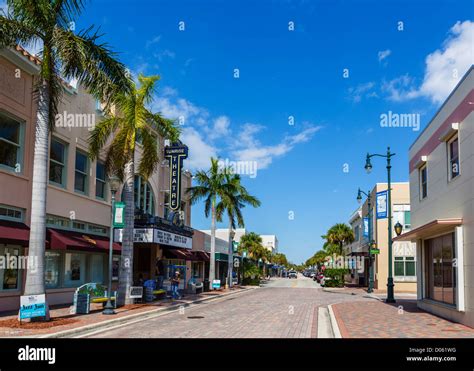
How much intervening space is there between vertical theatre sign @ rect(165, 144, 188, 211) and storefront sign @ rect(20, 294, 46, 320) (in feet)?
47.5

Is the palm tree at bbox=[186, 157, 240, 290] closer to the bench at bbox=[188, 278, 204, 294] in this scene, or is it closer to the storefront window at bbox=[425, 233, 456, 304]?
the bench at bbox=[188, 278, 204, 294]

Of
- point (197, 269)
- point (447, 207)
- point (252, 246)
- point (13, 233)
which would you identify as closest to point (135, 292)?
point (13, 233)

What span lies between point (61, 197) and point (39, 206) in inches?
255

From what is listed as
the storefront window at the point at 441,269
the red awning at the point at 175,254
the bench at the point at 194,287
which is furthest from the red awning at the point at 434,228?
the red awning at the point at 175,254

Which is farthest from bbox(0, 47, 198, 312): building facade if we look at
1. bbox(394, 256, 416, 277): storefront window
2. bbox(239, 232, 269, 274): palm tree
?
bbox(239, 232, 269, 274): palm tree

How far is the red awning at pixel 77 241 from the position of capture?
61.2 ft

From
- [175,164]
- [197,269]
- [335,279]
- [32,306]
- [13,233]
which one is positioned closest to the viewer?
[32,306]

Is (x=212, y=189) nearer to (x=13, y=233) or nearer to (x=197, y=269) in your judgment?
(x=197, y=269)

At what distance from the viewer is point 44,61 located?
49.3ft

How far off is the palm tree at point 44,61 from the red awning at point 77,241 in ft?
13.6

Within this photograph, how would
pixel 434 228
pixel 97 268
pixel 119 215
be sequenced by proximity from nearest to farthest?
pixel 434 228 < pixel 119 215 < pixel 97 268

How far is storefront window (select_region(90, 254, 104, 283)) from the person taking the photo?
24016 mm
